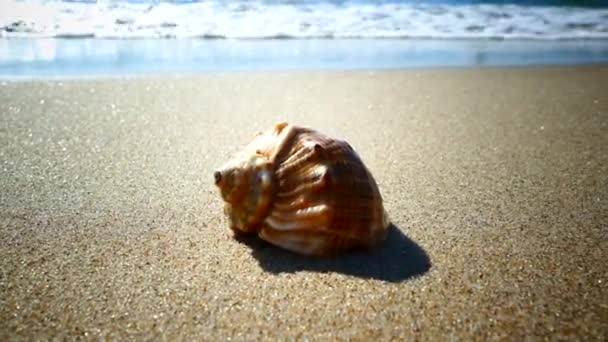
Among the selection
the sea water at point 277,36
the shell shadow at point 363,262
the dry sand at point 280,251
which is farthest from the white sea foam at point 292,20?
the shell shadow at point 363,262

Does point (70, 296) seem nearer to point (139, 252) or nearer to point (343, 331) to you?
point (139, 252)

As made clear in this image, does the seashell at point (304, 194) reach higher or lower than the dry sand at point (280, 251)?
higher

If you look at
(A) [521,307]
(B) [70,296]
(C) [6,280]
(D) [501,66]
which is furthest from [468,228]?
(D) [501,66]

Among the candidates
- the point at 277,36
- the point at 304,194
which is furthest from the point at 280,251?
the point at 277,36

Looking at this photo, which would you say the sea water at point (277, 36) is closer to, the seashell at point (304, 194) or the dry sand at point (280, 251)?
the dry sand at point (280, 251)

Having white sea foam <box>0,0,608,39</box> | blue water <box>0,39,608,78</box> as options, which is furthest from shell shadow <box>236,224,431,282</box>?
white sea foam <box>0,0,608,39</box>

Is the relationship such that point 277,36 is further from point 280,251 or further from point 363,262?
point 363,262
